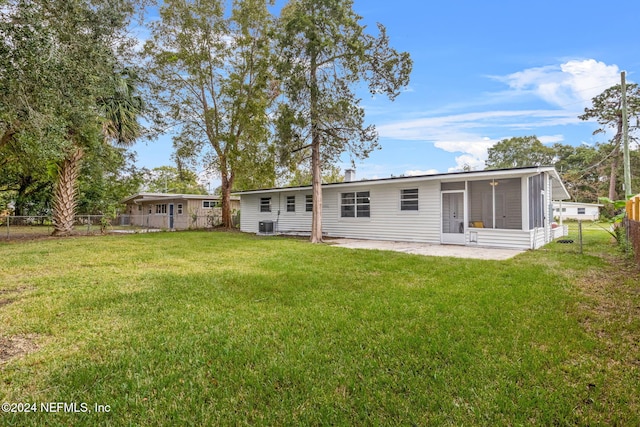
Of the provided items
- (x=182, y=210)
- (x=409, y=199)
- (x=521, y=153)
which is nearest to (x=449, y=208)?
(x=409, y=199)

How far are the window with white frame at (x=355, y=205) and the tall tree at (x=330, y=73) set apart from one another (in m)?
2.30

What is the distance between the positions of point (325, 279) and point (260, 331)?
8.36 ft

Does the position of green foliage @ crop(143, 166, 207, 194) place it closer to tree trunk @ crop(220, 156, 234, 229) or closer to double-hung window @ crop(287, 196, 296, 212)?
tree trunk @ crop(220, 156, 234, 229)

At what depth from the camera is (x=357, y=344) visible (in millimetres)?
3125

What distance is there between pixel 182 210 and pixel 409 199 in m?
18.0

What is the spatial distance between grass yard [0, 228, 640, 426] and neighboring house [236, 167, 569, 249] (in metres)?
5.01

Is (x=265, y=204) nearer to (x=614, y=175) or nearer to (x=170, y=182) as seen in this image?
(x=614, y=175)

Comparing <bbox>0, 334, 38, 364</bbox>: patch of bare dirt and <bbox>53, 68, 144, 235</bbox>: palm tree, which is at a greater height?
<bbox>53, 68, 144, 235</bbox>: palm tree

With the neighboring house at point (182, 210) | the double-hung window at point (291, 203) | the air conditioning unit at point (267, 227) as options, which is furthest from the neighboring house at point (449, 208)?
the neighboring house at point (182, 210)

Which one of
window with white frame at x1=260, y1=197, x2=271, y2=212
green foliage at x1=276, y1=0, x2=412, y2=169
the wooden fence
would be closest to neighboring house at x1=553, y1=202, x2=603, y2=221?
the wooden fence

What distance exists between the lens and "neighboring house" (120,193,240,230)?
23.3 m

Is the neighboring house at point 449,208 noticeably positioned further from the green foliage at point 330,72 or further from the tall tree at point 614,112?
the tall tree at point 614,112

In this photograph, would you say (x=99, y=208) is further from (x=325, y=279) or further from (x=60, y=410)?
(x=60, y=410)

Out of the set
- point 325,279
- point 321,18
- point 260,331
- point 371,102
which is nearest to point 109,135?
point 321,18
